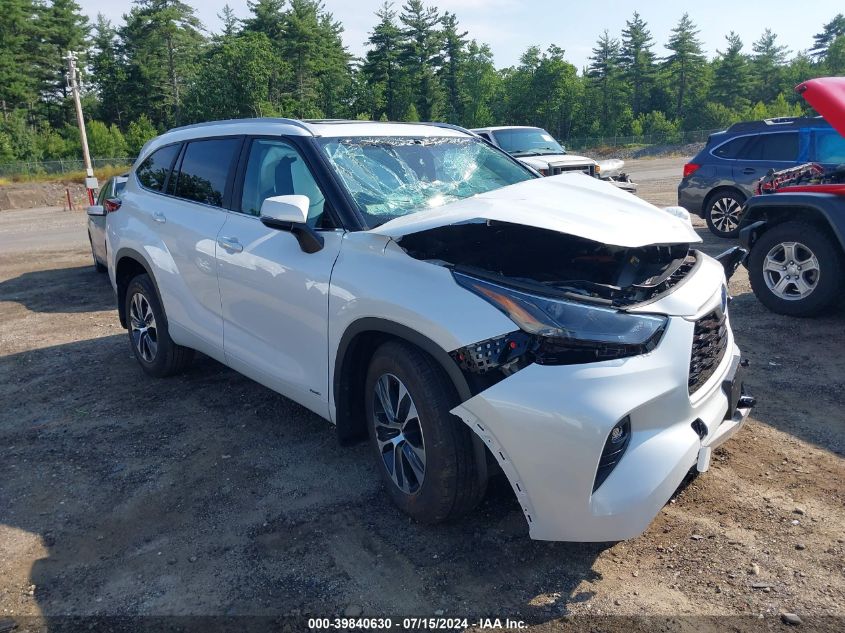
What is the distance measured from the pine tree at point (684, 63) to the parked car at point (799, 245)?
86323 millimetres

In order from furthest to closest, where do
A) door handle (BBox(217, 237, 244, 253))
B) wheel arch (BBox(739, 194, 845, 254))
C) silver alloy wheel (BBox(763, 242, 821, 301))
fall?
1. silver alloy wheel (BBox(763, 242, 821, 301))
2. wheel arch (BBox(739, 194, 845, 254))
3. door handle (BBox(217, 237, 244, 253))

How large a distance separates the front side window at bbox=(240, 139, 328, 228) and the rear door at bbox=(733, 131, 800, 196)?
9118 mm

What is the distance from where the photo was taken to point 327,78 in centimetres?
7694

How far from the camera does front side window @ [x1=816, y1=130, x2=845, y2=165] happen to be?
9.62m

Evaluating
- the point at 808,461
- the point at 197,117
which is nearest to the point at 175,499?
the point at 808,461

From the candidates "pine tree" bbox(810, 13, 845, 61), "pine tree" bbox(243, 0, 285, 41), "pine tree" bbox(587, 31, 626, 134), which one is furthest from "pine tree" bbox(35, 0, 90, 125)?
"pine tree" bbox(810, 13, 845, 61)

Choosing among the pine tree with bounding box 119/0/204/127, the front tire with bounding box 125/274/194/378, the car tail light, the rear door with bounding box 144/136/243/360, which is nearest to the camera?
the rear door with bounding box 144/136/243/360

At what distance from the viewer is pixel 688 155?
5334 centimetres

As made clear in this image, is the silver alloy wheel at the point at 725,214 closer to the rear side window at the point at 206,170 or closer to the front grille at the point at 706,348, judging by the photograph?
the front grille at the point at 706,348

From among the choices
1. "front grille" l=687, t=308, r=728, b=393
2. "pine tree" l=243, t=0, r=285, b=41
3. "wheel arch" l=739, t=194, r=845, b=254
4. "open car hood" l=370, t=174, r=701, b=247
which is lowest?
"front grille" l=687, t=308, r=728, b=393

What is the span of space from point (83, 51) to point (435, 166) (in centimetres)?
7840

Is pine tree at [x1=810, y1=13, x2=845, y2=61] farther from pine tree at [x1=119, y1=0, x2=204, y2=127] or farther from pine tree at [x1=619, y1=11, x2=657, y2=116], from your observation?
pine tree at [x1=119, y1=0, x2=204, y2=127]

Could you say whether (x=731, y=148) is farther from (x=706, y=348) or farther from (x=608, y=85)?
(x=608, y=85)

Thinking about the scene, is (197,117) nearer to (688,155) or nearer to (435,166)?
(688,155)
